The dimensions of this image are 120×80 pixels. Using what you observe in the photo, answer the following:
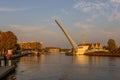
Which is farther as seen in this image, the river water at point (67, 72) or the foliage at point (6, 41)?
the foliage at point (6, 41)

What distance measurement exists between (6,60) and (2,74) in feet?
30.2

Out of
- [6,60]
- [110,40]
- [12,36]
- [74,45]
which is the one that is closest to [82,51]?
[74,45]

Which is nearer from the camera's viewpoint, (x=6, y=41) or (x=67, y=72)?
(x=67, y=72)

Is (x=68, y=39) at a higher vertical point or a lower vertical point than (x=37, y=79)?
higher

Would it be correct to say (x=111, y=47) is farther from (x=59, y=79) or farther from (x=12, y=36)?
(x=59, y=79)

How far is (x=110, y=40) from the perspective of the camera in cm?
15812

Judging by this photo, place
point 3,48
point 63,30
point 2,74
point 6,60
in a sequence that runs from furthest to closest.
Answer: point 63,30, point 3,48, point 6,60, point 2,74

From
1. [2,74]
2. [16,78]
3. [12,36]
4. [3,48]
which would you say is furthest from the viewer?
[12,36]

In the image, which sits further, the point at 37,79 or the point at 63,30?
the point at 63,30

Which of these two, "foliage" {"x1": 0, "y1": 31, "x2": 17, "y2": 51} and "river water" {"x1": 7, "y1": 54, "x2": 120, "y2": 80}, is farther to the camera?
"foliage" {"x1": 0, "y1": 31, "x2": 17, "y2": 51}

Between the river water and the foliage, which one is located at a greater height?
the foliage

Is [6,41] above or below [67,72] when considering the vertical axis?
above

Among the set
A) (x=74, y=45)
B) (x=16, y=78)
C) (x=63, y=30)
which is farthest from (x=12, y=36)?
(x=16, y=78)

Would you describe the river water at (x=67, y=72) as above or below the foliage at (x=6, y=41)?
below
